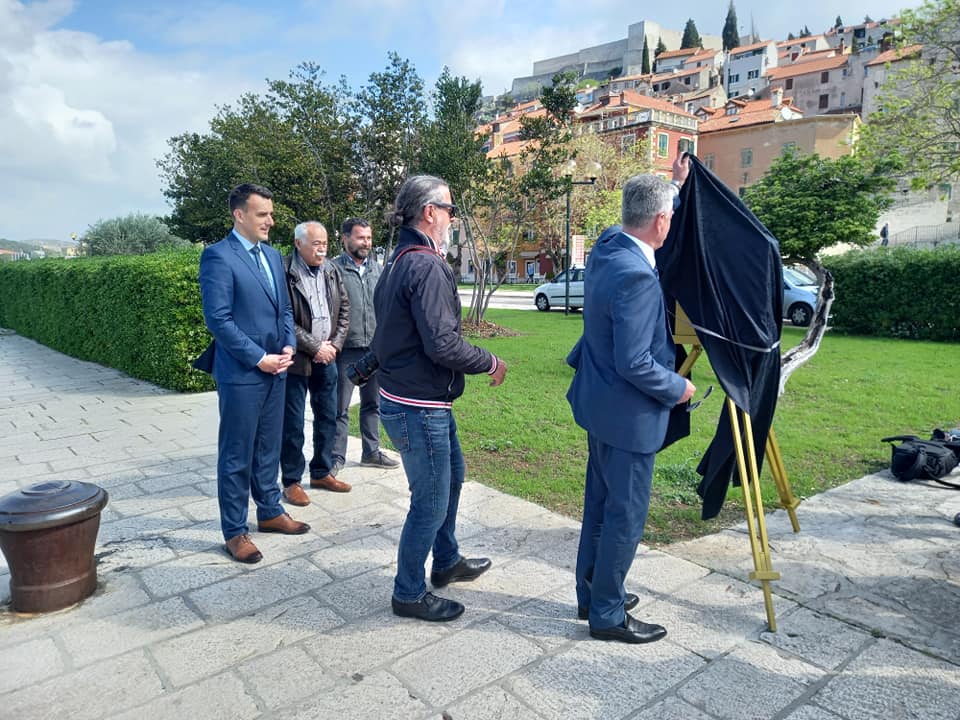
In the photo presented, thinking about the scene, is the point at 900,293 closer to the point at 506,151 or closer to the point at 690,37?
the point at 506,151

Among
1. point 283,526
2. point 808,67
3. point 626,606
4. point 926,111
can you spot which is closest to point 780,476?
point 626,606

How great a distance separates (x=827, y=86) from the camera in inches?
3004

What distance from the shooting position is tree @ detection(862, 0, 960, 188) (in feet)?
55.0

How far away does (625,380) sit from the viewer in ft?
9.11

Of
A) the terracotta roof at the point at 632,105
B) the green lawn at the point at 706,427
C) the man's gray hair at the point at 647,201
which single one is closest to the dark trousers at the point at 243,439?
the green lawn at the point at 706,427

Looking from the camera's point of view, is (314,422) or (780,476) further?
(314,422)

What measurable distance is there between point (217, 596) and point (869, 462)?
5.35 meters

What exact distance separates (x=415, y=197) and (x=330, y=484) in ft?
9.48

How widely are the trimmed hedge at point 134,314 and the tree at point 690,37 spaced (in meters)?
119

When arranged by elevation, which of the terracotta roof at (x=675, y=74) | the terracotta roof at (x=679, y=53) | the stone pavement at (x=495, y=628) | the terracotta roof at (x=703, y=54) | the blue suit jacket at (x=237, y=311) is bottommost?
the stone pavement at (x=495, y=628)

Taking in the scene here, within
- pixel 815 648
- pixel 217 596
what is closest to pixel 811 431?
pixel 815 648

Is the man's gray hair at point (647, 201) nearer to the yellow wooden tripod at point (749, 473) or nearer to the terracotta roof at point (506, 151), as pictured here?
the yellow wooden tripod at point (749, 473)

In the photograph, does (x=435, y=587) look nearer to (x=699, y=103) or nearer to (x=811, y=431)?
(x=811, y=431)

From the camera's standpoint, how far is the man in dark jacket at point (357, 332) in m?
5.63
